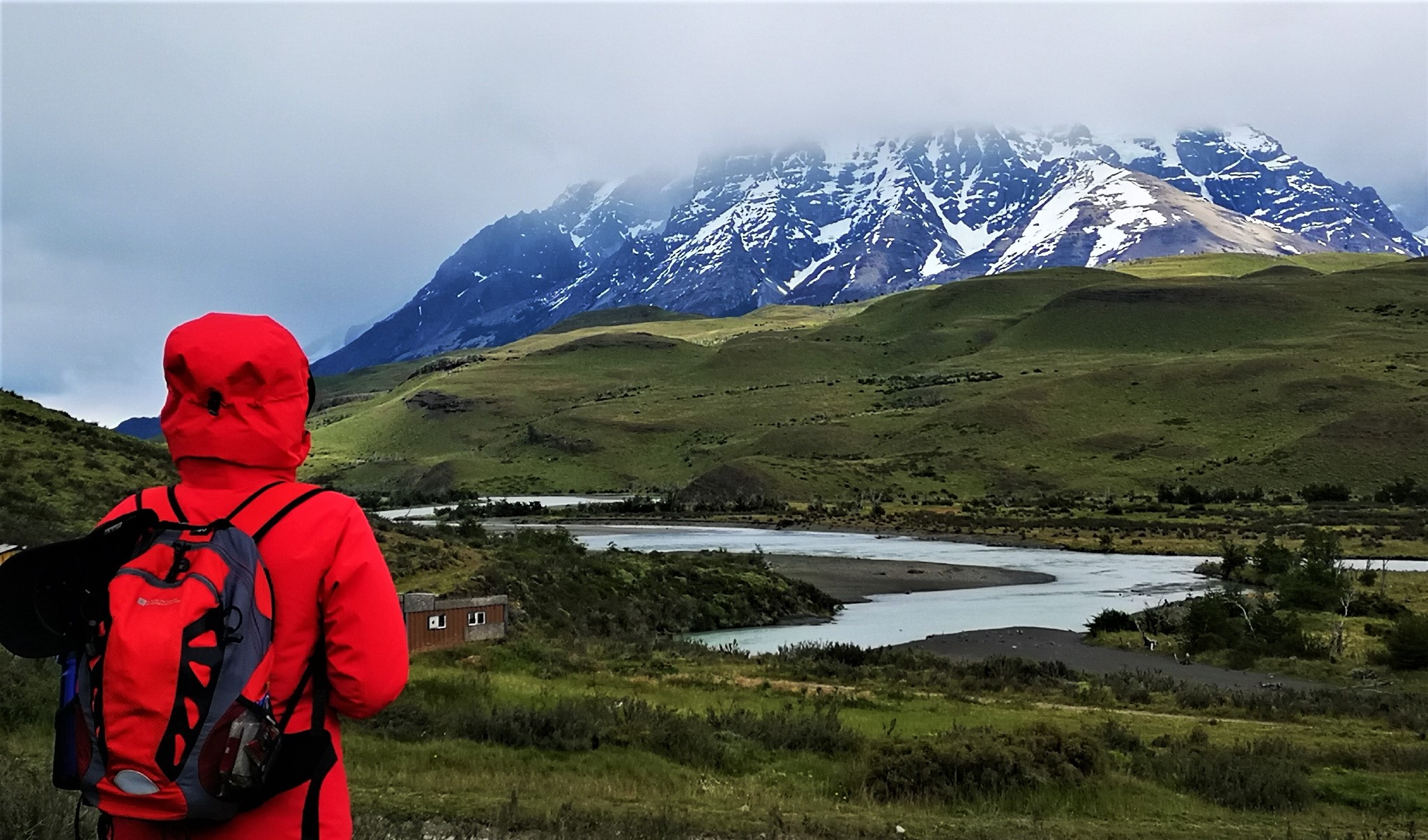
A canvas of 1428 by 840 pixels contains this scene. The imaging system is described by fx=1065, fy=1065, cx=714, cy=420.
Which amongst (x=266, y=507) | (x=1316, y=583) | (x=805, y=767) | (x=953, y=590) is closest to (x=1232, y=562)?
(x=1316, y=583)

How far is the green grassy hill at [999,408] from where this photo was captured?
101 m

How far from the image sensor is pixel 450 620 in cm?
2092

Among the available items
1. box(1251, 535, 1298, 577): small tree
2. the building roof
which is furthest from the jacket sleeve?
box(1251, 535, 1298, 577): small tree

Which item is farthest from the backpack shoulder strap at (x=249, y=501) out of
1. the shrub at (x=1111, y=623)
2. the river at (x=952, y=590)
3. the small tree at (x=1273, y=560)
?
the small tree at (x=1273, y=560)

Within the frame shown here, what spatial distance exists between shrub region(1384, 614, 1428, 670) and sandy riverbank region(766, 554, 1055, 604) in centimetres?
1920

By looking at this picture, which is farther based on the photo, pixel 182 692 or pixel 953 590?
pixel 953 590

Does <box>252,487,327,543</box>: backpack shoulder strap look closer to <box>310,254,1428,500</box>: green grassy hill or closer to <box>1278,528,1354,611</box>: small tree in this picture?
<box>1278,528,1354,611</box>: small tree

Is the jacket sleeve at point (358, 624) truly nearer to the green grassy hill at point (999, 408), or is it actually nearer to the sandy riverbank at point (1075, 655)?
the sandy riverbank at point (1075, 655)

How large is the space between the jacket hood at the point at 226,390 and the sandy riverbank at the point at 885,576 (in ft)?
129

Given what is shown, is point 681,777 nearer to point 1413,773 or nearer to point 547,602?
point 1413,773

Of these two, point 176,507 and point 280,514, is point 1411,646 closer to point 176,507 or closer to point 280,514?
point 280,514

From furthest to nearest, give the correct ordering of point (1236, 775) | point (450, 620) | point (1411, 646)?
1. point (1411, 646)
2. point (450, 620)
3. point (1236, 775)

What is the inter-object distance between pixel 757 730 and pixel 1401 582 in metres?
35.7

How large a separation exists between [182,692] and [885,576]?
4739 centimetres
